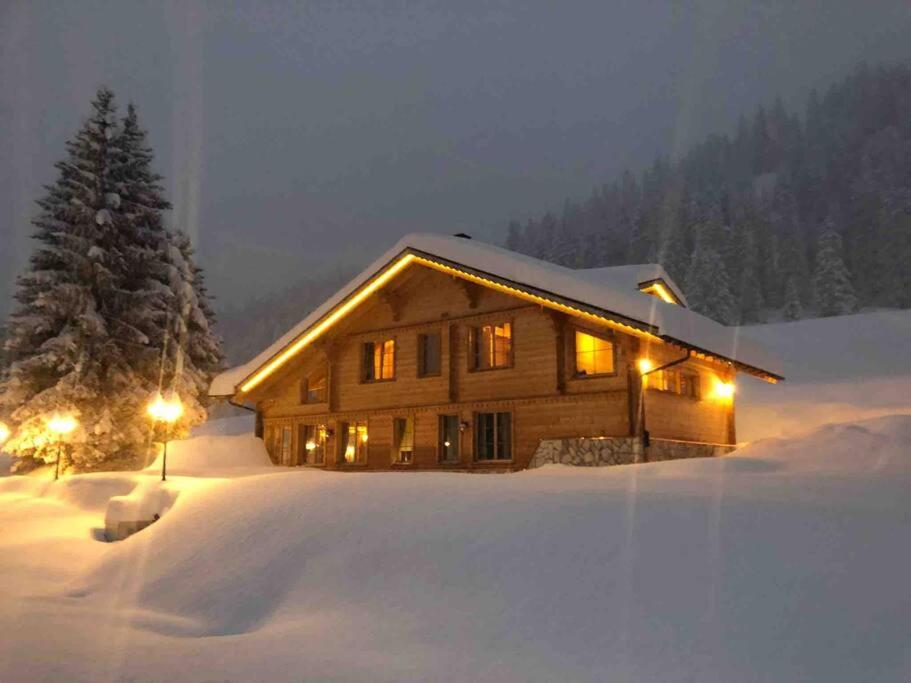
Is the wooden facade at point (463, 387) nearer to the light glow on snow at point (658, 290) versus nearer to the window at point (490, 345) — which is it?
the window at point (490, 345)

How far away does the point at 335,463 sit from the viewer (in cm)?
2350

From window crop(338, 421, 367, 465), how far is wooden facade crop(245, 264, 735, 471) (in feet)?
0.15

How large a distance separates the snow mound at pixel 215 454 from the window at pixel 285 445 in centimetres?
51

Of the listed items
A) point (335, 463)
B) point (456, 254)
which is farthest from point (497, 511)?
point (335, 463)

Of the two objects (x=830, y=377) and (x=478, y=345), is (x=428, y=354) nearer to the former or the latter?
(x=478, y=345)

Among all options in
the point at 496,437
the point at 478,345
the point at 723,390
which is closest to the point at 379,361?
the point at 478,345

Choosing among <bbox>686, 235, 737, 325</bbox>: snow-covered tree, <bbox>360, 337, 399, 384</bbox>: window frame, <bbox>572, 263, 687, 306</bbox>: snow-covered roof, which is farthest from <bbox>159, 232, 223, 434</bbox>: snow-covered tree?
<bbox>686, 235, 737, 325</bbox>: snow-covered tree

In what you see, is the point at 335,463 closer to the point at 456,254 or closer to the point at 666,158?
the point at 456,254

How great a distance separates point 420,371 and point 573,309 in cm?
646

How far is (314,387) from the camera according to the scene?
82.8 ft

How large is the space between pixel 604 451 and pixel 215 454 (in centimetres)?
1361

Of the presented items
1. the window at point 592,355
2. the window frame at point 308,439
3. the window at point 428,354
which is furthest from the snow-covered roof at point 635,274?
the window frame at point 308,439

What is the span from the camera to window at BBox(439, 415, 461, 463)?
21.1m

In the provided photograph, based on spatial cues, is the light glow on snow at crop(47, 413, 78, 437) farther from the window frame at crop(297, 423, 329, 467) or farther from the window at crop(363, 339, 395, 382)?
the window at crop(363, 339, 395, 382)
